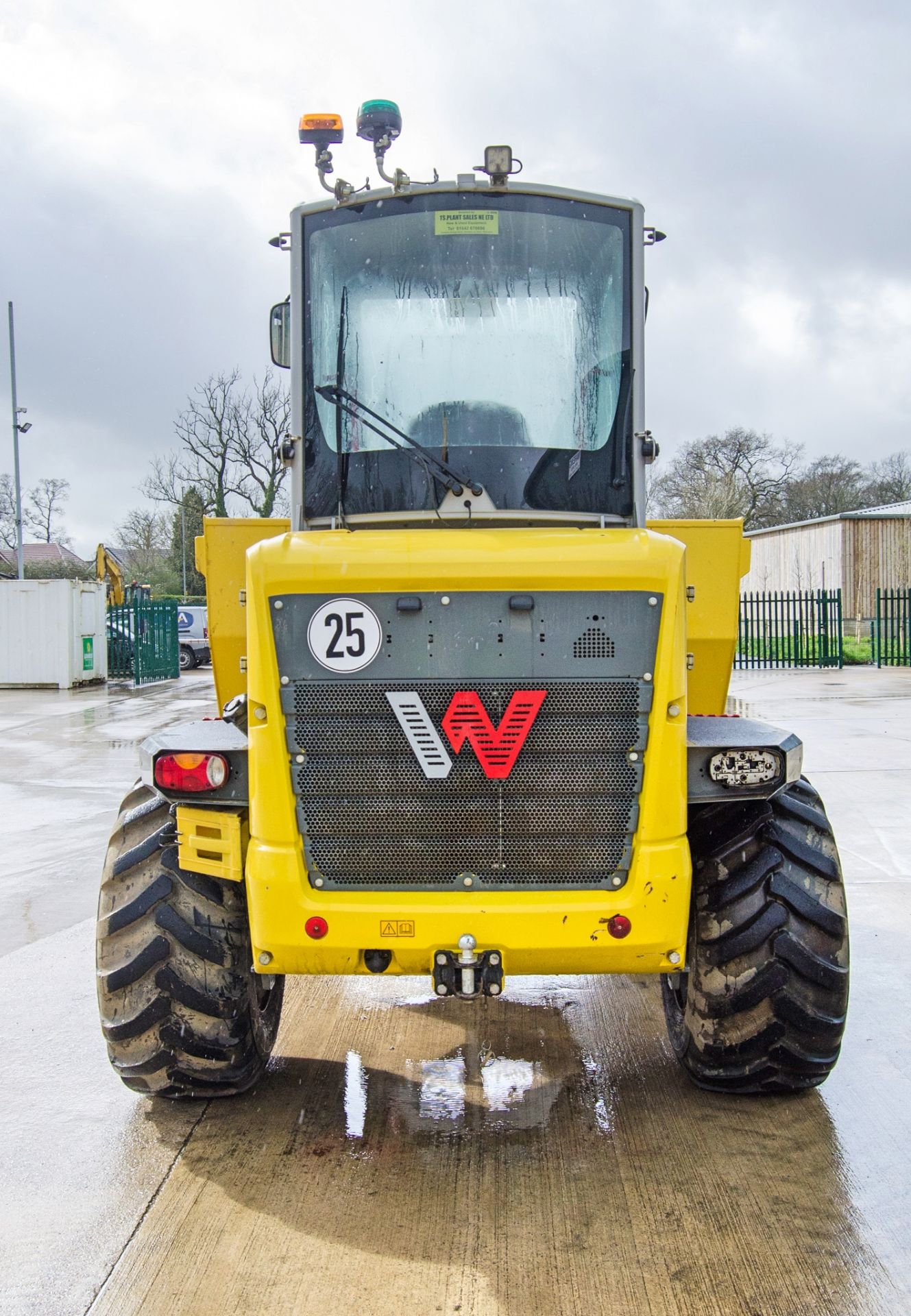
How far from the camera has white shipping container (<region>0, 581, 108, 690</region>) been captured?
944 inches

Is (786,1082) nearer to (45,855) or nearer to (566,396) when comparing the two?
(566,396)

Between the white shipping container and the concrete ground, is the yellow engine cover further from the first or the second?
the white shipping container

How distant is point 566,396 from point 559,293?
0.37 meters

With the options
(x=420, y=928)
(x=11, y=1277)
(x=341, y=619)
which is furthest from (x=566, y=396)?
(x=11, y=1277)

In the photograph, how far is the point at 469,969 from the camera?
3387 mm

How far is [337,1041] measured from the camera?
4750 mm

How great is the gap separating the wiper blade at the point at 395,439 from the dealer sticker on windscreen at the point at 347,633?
2.39 feet

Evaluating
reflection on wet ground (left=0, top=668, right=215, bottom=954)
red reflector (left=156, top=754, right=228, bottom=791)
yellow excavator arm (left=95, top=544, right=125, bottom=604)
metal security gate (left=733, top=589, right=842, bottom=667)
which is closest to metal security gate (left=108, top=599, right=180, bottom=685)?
yellow excavator arm (left=95, top=544, right=125, bottom=604)

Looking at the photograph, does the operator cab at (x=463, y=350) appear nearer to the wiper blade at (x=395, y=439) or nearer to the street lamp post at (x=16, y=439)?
the wiper blade at (x=395, y=439)

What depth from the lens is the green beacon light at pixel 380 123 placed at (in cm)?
418

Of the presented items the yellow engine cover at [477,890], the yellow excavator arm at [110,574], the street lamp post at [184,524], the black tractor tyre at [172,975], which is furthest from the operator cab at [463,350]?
the street lamp post at [184,524]

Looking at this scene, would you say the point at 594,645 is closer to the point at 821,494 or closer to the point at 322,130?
the point at 322,130

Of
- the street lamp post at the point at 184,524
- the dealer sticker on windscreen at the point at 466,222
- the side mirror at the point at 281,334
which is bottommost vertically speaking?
the side mirror at the point at 281,334

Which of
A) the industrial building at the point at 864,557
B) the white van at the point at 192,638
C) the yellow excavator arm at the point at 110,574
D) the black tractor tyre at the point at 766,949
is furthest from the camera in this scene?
the industrial building at the point at 864,557
